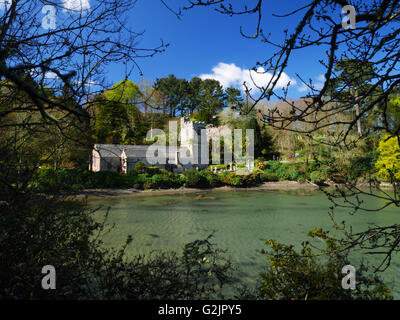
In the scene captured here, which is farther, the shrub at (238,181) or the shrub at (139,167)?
the shrub at (139,167)

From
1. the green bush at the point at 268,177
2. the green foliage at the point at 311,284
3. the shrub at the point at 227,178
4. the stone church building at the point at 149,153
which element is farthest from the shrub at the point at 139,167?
the green foliage at the point at 311,284

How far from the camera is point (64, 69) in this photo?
8.32 ft

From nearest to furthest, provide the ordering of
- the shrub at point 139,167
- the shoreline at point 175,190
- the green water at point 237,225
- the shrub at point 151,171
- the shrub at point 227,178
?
the green water at point 237,225
the shoreline at point 175,190
the shrub at point 227,178
the shrub at point 151,171
the shrub at point 139,167

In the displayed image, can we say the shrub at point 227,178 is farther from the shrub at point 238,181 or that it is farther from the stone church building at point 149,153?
the stone church building at point 149,153

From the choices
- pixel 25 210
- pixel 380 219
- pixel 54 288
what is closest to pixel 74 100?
pixel 25 210

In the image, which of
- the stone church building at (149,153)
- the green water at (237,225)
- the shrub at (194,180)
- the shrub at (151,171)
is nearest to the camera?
the green water at (237,225)

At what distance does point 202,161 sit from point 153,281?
83.3ft

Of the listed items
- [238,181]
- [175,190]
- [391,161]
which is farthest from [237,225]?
[238,181]

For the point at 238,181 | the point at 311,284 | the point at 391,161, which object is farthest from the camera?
the point at 238,181

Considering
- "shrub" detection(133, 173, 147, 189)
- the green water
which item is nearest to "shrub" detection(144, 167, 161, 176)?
"shrub" detection(133, 173, 147, 189)

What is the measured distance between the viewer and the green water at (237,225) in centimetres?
549

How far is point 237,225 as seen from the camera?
838cm

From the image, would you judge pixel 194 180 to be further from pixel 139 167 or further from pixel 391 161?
pixel 391 161
